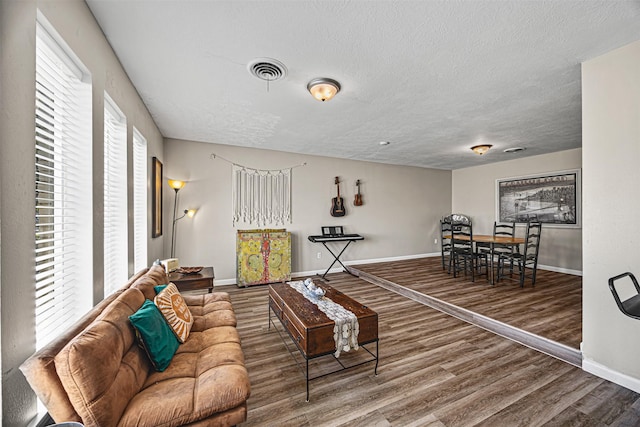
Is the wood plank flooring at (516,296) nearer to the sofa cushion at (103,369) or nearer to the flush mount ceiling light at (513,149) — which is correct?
the flush mount ceiling light at (513,149)

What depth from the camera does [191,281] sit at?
2920mm

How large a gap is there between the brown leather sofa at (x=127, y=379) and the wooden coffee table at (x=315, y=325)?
1.51 ft

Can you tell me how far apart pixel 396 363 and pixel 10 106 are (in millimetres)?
2779

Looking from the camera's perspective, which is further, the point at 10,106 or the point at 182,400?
the point at 182,400

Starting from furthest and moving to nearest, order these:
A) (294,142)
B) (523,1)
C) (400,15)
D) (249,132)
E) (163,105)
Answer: (294,142) < (249,132) < (163,105) < (400,15) < (523,1)

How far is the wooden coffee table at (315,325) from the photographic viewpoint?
6.00ft

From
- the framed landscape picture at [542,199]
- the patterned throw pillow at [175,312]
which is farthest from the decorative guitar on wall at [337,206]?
the patterned throw pillow at [175,312]

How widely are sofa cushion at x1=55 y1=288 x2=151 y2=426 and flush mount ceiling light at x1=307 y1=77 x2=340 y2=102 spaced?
2.23 metres

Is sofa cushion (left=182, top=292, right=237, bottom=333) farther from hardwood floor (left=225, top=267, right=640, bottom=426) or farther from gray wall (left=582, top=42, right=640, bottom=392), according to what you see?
gray wall (left=582, top=42, right=640, bottom=392)

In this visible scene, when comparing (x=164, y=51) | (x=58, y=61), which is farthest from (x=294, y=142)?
(x=58, y=61)

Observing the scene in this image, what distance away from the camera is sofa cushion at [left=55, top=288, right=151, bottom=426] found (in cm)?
98

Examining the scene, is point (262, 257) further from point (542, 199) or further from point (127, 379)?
point (542, 199)

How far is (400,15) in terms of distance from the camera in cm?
161

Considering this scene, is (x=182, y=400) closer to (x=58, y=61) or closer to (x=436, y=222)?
(x=58, y=61)
